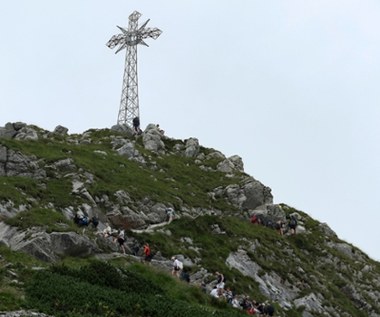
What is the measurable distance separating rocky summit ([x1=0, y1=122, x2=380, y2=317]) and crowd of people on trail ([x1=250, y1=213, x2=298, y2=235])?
187 millimetres

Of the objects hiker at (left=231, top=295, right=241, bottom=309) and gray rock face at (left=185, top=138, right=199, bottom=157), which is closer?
hiker at (left=231, top=295, right=241, bottom=309)

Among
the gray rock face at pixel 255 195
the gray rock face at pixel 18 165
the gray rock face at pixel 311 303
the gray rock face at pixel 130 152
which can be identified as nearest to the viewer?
the gray rock face at pixel 311 303

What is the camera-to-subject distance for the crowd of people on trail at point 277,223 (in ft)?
229

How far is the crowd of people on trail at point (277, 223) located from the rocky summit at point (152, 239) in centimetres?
19

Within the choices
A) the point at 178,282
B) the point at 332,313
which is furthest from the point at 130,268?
the point at 332,313

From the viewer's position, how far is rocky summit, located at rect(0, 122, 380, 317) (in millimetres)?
36288

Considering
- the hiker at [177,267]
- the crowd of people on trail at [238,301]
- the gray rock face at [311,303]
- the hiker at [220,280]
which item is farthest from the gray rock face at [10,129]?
the gray rock face at [311,303]

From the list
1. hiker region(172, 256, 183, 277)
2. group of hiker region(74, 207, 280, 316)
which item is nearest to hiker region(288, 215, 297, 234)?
group of hiker region(74, 207, 280, 316)

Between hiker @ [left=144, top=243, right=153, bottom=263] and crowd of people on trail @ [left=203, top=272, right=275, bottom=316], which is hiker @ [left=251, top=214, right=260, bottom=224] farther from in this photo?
hiker @ [left=144, top=243, right=153, bottom=263]

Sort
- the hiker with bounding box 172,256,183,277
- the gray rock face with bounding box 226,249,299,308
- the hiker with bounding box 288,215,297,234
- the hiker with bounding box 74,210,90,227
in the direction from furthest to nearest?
the hiker with bounding box 288,215,297,234, the gray rock face with bounding box 226,249,299,308, the hiker with bounding box 74,210,90,227, the hiker with bounding box 172,256,183,277

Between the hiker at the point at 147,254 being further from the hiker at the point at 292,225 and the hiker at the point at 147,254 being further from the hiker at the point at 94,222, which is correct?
the hiker at the point at 292,225

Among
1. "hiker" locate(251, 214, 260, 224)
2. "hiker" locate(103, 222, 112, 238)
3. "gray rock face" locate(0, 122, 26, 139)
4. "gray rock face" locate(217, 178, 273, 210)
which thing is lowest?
"hiker" locate(103, 222, 112, 238)

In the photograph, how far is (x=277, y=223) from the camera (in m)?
71.1

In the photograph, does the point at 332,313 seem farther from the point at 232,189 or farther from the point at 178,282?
the point at 232,189
